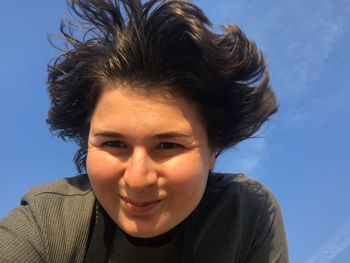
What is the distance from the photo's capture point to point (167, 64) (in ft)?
8.35

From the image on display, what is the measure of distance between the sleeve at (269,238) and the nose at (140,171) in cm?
111

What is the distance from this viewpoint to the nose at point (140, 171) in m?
2.24

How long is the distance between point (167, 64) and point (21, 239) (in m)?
1.18

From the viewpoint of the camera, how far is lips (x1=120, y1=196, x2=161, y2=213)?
7.80 ft

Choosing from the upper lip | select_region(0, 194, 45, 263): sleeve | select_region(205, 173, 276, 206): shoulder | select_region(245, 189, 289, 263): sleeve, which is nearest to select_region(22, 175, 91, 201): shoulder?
select_region(0, 194, 45, 263): sleeve

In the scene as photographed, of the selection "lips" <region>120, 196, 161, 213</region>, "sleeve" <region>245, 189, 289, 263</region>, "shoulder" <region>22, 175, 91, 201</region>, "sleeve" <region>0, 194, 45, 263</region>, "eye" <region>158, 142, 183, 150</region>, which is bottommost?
"sleeve" <region>245, 189, 289, 263</region>

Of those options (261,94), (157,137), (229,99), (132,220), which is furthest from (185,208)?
(261,94)

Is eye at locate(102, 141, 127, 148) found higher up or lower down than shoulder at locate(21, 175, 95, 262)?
higher up

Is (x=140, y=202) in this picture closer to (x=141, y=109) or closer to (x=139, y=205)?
(x=139, y=205)

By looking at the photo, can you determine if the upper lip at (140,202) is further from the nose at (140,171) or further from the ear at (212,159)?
the ear at (212,159)

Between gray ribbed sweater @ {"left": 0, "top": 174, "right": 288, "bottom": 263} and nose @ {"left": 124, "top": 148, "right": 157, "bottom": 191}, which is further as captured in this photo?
gray ribbed sweater @ {"left": 0, "top": 174, "right": 288, "bottom": 263}

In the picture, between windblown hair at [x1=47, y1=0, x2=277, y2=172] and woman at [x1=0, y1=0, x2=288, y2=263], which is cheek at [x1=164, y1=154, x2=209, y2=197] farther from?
windblown hair at [x1=47, y1=0, x2=277, y2=172]

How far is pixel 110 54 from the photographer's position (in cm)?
264

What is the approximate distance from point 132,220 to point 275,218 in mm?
1190
